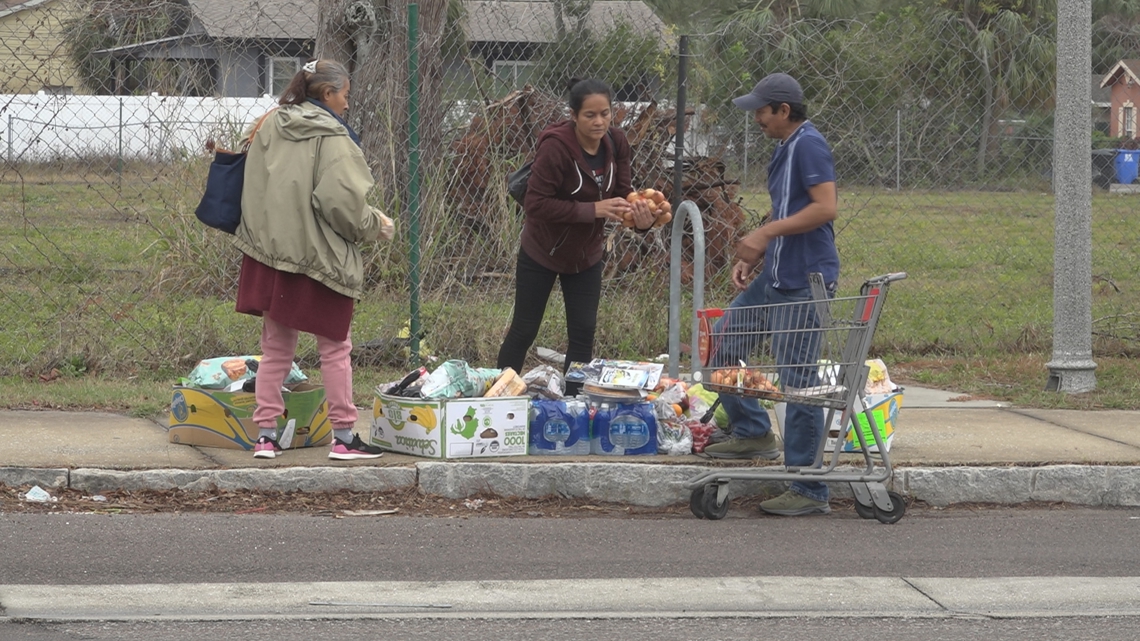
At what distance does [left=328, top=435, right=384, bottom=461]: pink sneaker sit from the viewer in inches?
260

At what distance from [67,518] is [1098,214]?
866 cm

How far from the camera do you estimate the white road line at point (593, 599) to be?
4793mm

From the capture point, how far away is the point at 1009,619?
4883mm

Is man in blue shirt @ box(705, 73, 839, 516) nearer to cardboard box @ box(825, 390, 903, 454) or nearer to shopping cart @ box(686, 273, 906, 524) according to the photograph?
shopping cart @ box(686, 273, 906, 524)

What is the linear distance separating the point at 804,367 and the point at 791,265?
54 cm

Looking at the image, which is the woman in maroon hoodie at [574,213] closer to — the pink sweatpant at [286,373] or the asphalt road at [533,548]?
the pink sweatpant at [286,373]

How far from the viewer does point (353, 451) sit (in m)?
6.65

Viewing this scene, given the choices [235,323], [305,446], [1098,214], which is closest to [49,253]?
[235,323]

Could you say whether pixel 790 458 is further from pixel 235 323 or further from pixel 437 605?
pixel 235 323

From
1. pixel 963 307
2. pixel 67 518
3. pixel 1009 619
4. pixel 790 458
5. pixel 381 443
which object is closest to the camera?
pixel 1009 619

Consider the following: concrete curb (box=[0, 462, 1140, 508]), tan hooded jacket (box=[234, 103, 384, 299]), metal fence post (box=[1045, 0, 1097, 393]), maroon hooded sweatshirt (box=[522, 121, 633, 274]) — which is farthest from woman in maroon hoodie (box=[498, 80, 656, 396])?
metal fence post (box=[1045, 0, 1097, 393])

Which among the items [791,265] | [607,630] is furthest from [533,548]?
[791,265]

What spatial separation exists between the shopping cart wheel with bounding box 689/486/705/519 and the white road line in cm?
96

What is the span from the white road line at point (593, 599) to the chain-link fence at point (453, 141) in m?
3.62
